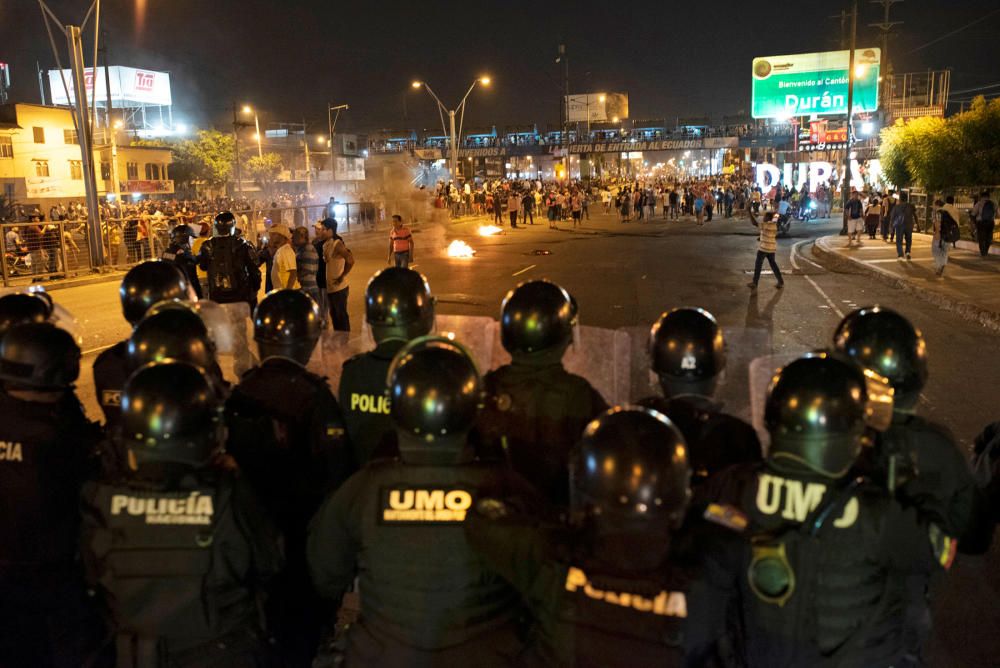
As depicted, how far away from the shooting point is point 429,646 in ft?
7.63

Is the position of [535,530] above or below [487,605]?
above

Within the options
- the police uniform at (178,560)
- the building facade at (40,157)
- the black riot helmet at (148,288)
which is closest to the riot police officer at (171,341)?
the police uniform at (178,560)

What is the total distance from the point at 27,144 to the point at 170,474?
5508 cm

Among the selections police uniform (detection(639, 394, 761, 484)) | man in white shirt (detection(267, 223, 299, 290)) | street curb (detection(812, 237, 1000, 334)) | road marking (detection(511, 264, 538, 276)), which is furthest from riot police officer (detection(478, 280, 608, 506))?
road marking (detection(511, 264, 538, 276))

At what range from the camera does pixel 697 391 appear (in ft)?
10.9

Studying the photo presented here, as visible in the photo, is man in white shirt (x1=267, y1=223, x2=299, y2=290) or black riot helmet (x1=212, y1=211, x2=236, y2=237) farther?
man in white shirt (x1=267, y1=223, x2=299, y2=290)

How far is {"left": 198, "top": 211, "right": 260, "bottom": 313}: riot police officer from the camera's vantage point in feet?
29.7

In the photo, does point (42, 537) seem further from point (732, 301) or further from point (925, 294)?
point (925, 294)

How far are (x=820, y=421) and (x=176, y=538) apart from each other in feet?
6.20

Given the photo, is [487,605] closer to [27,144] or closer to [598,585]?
[598,585]

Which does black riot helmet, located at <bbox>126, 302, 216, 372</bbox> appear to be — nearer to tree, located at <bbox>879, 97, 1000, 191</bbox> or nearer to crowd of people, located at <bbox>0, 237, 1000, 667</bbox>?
crowd of people, located at <bbox>0, 237, 1000, 667</bbox>

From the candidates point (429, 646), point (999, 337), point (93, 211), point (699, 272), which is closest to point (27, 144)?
point (93, 211)

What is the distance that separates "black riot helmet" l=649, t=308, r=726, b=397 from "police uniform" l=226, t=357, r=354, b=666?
135 cm

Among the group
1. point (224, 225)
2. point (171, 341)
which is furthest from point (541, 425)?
point (224, 225)
